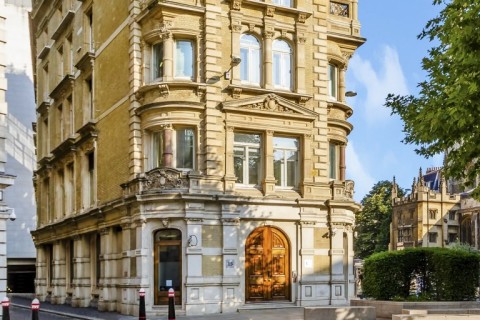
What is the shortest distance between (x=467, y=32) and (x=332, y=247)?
616 inches

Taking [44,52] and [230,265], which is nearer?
[230,265]

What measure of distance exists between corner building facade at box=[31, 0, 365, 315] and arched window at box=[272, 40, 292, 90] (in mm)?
53

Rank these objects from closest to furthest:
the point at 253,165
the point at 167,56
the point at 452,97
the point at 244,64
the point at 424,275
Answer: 1. the point at 452,97
2. the point at 424,275
3. the point at 167,56
4. the point at 253,165
5. the point at 244,64

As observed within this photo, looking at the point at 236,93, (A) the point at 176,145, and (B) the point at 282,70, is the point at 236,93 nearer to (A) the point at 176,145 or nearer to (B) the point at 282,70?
(B) the point at 282,70

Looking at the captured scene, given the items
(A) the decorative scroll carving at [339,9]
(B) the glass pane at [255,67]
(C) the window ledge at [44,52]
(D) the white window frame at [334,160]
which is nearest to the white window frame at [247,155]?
(B) the glass pane at [255,67]

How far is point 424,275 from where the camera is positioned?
81.5 ft

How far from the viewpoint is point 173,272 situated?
91.5 feet

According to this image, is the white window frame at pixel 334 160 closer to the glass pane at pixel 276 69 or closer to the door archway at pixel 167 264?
the glass pane at pixel 276 69

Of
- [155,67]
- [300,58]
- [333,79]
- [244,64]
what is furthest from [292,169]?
[155,67]

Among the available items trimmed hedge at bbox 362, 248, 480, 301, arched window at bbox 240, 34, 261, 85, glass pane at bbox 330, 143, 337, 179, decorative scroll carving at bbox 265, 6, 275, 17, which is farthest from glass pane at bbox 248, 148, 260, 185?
trimmed hedge at bbox 362, 248, 480, 301

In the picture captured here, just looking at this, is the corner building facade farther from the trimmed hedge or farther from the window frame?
the trimmed hedge

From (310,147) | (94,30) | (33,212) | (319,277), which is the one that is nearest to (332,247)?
(319,277)

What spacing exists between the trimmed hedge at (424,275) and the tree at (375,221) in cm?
7689

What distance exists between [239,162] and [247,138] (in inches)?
40.0
